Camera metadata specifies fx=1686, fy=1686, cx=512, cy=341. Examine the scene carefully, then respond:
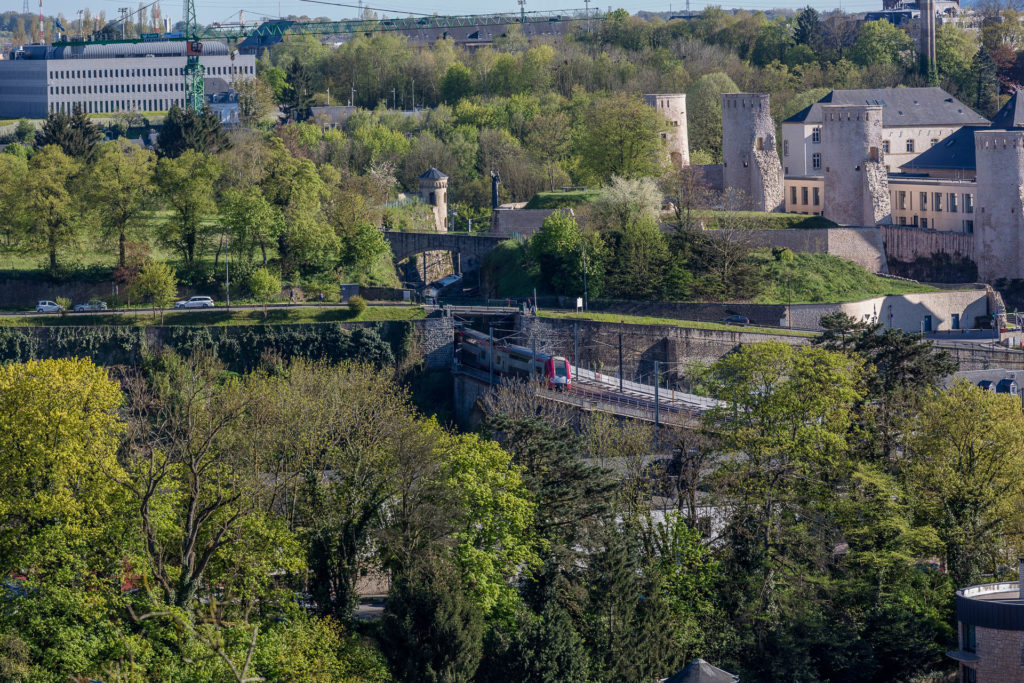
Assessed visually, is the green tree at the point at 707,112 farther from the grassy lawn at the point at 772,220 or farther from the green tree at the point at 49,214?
the green tree at the point at 49,214

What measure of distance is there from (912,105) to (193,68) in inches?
1988

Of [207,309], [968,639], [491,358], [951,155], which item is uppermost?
[951,155]

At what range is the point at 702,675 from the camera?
27.2m

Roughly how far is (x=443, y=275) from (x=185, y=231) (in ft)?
35.1

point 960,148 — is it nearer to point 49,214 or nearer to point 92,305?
point 92,305

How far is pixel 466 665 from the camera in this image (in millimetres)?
29578

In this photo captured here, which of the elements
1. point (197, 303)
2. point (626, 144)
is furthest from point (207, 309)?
point (626, 144)

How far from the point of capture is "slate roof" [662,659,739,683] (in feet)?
88.8

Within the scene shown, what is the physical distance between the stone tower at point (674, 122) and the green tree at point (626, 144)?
4365 mm

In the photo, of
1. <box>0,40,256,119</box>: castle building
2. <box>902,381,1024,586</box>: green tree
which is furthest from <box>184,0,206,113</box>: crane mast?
<box>902,381,1024,586</box>: green tree

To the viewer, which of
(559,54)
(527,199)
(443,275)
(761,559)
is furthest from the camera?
(559,54)

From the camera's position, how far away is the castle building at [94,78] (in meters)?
117

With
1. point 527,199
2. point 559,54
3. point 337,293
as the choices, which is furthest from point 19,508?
point 559,54

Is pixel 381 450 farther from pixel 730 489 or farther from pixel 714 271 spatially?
pixel 714 271
